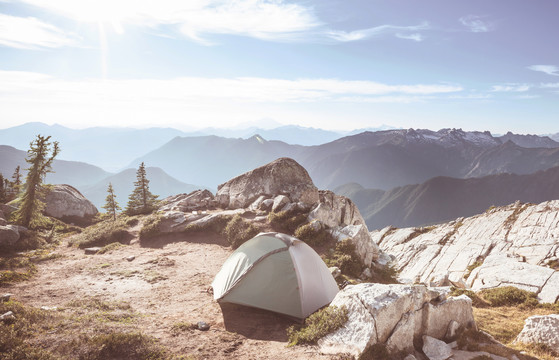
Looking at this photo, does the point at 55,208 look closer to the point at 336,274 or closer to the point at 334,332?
the point at 336,274

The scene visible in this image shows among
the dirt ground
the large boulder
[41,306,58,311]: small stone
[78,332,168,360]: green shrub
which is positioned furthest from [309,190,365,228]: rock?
[41,306,58,311]: small stone

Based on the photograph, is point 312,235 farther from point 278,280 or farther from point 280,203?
point 278,280

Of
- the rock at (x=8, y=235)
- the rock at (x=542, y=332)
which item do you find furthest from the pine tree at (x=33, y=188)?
the rock at (x=542, y=332)

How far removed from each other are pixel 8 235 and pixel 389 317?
77.6 ft

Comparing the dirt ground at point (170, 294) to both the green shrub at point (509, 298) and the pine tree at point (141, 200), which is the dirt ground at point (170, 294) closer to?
the pine tree at point (141, 200)

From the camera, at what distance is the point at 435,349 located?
8.30m

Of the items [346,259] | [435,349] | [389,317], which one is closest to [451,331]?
[435,349]

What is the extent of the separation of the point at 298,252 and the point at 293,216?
36.2 feet

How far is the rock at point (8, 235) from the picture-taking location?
58.0ft

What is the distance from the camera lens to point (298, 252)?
40.7ft

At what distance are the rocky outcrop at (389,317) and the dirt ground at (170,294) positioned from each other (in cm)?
95

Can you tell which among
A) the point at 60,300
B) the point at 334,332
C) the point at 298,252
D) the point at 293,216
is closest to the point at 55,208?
the point at 60,300

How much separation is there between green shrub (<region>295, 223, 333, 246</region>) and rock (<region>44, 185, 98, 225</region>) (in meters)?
27.1

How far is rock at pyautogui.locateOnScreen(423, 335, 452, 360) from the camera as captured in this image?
8091 millimetres
